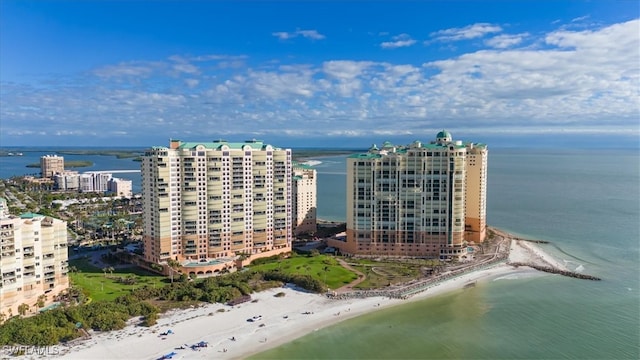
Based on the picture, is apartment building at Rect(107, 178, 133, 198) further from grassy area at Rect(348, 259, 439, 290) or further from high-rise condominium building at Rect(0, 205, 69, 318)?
grassy area at Rect(348, 259, 439, 290)

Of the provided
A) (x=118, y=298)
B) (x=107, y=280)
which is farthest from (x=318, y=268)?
(x=107, y=280)

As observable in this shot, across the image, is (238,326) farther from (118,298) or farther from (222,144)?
(222,144)

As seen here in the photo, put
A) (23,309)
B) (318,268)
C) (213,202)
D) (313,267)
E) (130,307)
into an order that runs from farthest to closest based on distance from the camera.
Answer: (213,202) < (313,267) < (318,268) < (130,307) < (23,309)

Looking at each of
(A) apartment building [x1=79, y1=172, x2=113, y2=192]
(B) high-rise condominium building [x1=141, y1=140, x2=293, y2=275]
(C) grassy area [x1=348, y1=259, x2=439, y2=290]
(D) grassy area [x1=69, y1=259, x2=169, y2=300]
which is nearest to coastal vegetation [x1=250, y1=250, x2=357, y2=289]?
(C) grassy area [x1=348, y1=259, x2=439, y2=290]

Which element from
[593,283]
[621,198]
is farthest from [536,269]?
[621,198]

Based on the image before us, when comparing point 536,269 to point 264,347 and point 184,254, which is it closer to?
point 264,347
